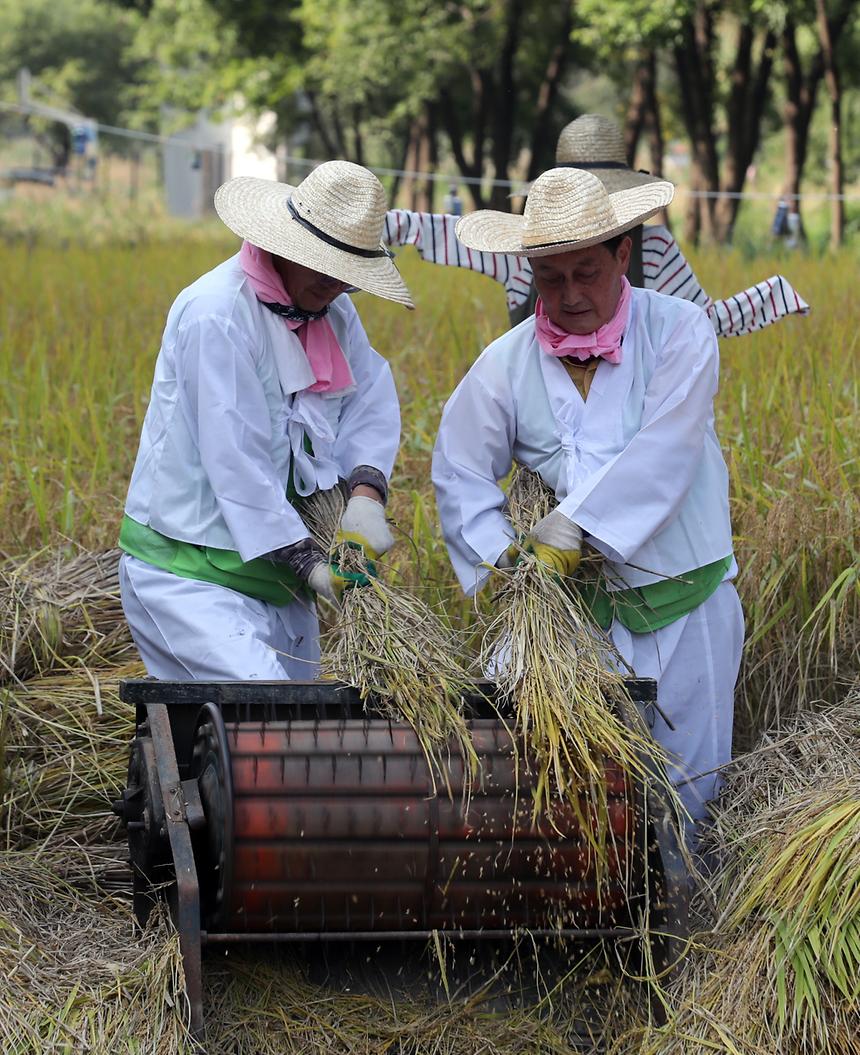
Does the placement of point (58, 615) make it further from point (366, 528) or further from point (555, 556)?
point (555, 556)

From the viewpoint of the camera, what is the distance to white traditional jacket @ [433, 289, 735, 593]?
2.95m

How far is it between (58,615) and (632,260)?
1.94m

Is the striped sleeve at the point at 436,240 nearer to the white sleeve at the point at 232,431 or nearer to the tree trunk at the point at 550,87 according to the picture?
the white sleeve at the point at 232,431

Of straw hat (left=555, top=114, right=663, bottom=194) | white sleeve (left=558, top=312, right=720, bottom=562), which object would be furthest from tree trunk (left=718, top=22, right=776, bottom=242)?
white sleeve (left=558, top=312, right=720, bottom=562)

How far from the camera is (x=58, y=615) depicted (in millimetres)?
4105

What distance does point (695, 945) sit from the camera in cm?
272

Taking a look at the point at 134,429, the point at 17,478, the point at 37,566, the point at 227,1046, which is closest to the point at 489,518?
the point at 227,1046

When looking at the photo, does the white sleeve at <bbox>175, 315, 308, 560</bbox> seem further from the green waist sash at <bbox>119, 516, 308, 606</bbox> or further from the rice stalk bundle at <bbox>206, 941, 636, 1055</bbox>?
the rice stalk bundle at <bbox>206, 941, 636, 1055</bbox>

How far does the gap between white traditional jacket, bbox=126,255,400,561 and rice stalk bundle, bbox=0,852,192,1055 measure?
0.84 m

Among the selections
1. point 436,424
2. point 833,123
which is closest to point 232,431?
point 436,424

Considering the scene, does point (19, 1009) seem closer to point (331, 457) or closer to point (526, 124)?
point (331, 457)

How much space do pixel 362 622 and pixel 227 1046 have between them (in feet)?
2.82

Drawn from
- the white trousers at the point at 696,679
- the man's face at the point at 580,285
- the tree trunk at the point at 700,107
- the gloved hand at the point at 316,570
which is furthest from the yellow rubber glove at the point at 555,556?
the tree trunk at the point at 700,107

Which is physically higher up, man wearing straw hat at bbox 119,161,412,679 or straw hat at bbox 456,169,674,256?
straw hat at bbox 456,169,674,256
